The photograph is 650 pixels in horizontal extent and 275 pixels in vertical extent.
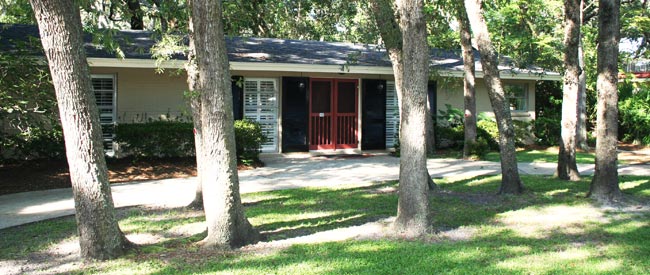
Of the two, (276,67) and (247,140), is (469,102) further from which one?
(247,140)

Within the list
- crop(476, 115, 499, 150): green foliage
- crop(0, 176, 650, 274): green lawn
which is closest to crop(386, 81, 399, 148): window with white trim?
crop(476, 115, 499, 150): green foliage

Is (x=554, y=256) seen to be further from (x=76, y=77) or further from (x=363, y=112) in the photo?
(x=363, y=112)

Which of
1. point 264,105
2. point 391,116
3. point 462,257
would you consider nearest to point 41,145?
point 264,105

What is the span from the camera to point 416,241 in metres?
6.29

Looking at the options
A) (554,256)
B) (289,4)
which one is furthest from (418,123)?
(289,4)

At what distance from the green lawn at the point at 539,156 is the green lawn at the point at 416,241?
499cm

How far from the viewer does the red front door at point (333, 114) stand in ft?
52.9

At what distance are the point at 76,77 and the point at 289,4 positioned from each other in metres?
13.3

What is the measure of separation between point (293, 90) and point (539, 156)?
23.1 ft

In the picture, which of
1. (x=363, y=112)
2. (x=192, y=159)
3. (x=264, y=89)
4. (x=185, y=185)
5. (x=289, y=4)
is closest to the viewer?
(x=185, y=185)

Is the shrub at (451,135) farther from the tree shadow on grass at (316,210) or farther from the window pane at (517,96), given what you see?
the tree shadow on grass at (316,210)

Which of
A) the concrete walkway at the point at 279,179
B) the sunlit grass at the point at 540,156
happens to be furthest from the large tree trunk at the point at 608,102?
the sunlit grass at the point at 540,156

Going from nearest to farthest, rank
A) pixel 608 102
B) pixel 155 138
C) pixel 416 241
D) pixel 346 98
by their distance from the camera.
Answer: pixel 416 241 < pixel 608 102 < pixel 155 138 < pixel 346 98

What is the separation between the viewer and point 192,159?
44.0 feet
